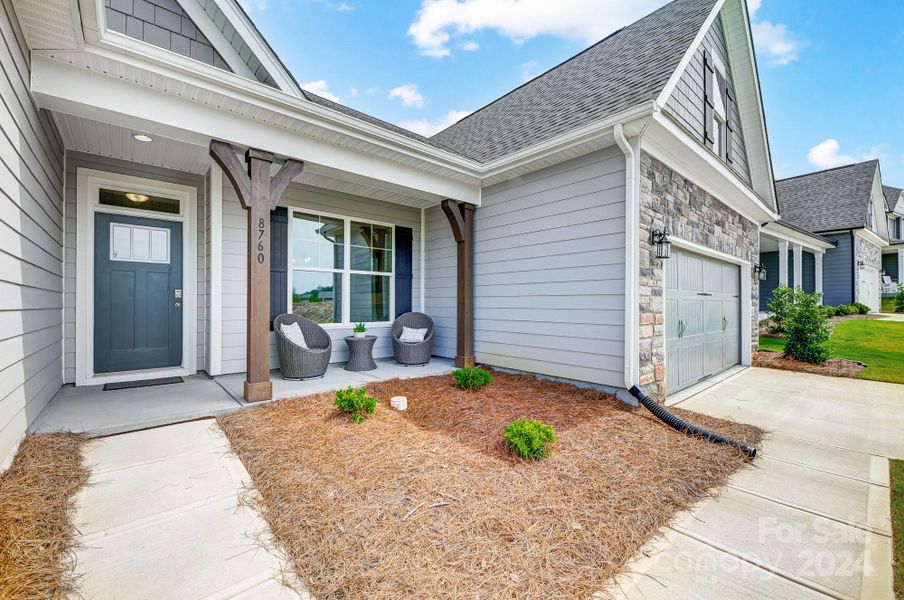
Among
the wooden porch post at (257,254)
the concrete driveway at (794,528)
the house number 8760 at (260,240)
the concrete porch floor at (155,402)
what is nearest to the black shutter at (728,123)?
the concrete driveway at (794,528)

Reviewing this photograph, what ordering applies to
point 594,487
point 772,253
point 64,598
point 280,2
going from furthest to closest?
point 772,253
point 280,2
point 594,487
point 64,598

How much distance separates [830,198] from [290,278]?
1838cm

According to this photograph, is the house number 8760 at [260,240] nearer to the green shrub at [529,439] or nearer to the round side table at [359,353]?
the round side table at [359,353]

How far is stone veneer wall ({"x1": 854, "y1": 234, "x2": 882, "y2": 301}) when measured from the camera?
12.7 meters

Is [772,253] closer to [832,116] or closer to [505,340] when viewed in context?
[832,116]

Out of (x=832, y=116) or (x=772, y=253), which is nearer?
(x=772, y=253)

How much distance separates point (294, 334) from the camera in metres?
5.11

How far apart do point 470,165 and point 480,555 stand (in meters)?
4.67

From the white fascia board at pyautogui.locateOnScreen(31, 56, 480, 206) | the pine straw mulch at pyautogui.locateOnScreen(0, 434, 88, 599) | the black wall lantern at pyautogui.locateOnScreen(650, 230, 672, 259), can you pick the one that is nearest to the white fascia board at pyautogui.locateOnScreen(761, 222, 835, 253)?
the black wall lantern at pyautogui.locateOnScreen(650, 230, 672, 259)

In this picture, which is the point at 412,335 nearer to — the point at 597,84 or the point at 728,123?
the point at 597,84

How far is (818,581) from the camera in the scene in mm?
1752

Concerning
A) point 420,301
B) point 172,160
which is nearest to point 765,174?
point 420,301

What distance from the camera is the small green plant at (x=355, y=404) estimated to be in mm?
3488

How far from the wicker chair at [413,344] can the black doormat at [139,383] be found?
286cm
